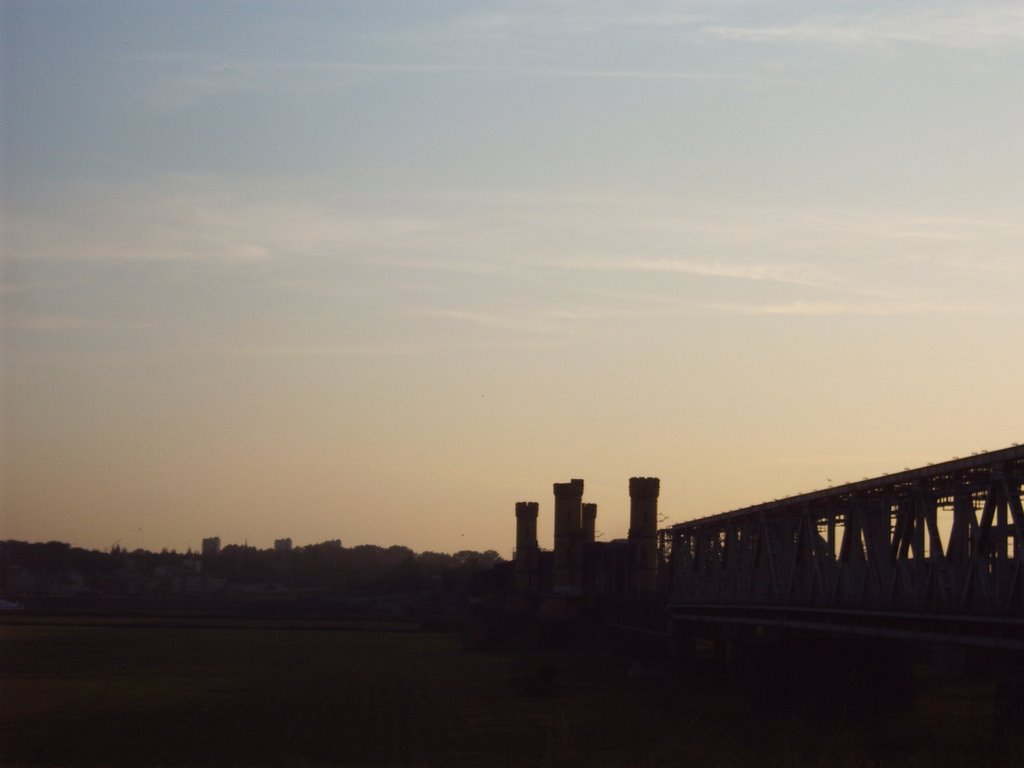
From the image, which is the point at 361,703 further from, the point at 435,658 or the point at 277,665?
the point at 435,658

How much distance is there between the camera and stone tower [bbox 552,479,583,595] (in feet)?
351

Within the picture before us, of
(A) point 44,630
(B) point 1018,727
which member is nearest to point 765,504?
(B) point 1018,727

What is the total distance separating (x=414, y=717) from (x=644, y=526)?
191ft

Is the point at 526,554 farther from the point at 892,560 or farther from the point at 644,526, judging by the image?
the point at 892,560

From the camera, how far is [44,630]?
345 ft

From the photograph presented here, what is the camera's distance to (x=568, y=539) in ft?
358

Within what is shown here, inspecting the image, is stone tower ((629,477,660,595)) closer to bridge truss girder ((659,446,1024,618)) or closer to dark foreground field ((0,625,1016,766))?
dark foreground field ((0,625,1016,766))

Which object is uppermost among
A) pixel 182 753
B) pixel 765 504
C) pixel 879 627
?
pixel 765 504

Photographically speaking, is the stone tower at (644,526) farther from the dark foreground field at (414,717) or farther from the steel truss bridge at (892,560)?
the steel truss bridge at (892,560)

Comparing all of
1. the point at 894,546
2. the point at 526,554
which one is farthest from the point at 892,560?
the point at 526,554

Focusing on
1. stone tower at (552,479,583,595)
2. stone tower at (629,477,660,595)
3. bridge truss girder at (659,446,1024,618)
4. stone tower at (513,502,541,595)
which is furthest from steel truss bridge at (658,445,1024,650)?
stone tower at (513,502,541,595)

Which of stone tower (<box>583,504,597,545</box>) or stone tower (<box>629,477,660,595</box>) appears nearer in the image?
stone tower (<box>629,477,660,595</box>)

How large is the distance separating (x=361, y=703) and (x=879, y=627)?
752 inches

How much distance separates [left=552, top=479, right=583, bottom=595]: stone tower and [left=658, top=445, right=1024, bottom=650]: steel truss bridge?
38333 mm
